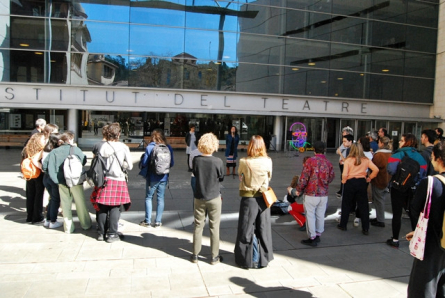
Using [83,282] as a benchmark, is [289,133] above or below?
above

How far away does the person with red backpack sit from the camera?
5129 mm

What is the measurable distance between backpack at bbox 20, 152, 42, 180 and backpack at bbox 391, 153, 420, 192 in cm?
592

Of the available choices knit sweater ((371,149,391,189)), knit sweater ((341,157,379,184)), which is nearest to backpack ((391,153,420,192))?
knit sweater ((341,157,379,184))

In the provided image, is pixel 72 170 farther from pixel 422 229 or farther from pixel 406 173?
pixel 406 173

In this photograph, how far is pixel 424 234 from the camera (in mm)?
2998

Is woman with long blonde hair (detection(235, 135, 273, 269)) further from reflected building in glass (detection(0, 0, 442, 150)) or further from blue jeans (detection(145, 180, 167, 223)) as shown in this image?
reflected building in glass (detection(0, 0, 442, 150))

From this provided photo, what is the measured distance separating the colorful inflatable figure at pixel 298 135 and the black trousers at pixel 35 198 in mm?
17012

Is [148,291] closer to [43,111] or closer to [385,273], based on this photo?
[385,273]

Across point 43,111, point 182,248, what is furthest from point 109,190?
point 43,111

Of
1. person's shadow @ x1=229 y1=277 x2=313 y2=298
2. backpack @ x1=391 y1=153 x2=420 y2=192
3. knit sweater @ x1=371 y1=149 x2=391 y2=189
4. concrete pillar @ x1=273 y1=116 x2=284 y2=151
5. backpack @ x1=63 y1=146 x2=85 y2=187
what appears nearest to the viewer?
person's shadow @ x1=229 y1=277 x2=313 y2=298

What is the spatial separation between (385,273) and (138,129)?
17.8 metres

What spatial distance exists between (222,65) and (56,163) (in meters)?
15.7

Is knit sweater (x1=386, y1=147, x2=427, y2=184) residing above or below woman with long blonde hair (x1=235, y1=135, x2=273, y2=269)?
above

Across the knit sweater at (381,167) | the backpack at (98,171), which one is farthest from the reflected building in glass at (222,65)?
the knit sweater at (381,167)
